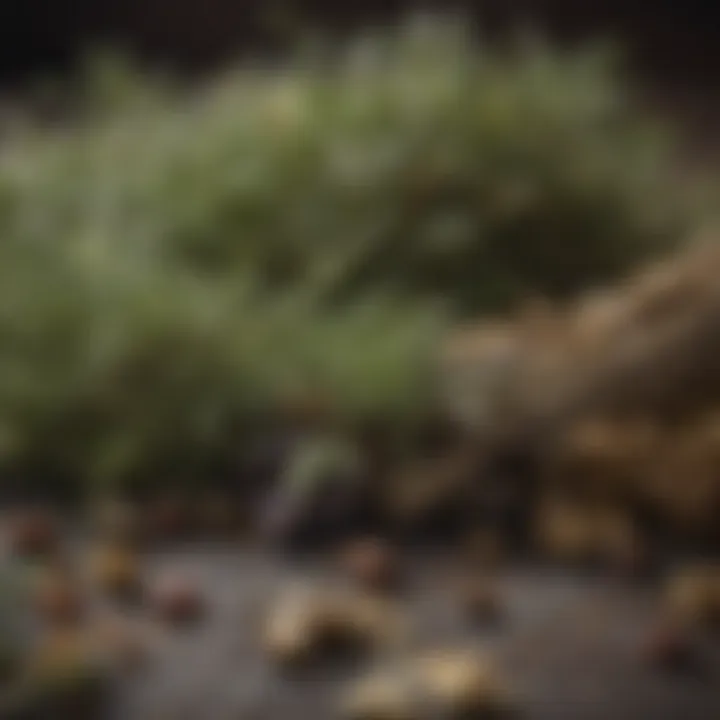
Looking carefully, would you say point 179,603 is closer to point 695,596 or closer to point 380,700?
point 380,700

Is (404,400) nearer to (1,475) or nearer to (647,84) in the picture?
(1,475)

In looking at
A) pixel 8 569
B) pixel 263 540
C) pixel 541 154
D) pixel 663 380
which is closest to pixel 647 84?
pixel 541 154

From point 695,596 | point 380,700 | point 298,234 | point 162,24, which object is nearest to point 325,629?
point 380,700

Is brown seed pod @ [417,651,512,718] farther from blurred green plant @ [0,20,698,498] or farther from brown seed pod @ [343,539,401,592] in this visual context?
blurred green plant @ [0,20,698,498]

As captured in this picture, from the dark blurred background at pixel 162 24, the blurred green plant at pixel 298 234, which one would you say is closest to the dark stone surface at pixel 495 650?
the blurred green plant at pixel 298 234

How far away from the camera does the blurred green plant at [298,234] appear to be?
44.8 inches

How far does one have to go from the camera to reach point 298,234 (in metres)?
1.36

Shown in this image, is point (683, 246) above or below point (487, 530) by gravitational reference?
above

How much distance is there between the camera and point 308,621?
938 millimetres

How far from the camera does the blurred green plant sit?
3.74 ft

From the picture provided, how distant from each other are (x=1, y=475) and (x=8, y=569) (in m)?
0.16

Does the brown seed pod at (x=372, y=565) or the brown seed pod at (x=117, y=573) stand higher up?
the brown seed pod at (x=117, y=573)

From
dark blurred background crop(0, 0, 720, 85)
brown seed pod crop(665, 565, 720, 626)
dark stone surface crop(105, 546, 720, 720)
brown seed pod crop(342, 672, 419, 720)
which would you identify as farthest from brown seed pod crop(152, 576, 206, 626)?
dark blurred background crop(0, 0, 720, 85)

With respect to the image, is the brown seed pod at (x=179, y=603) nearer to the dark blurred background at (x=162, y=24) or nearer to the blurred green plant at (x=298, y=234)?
the blurred green plant at (x=298, y=234)
